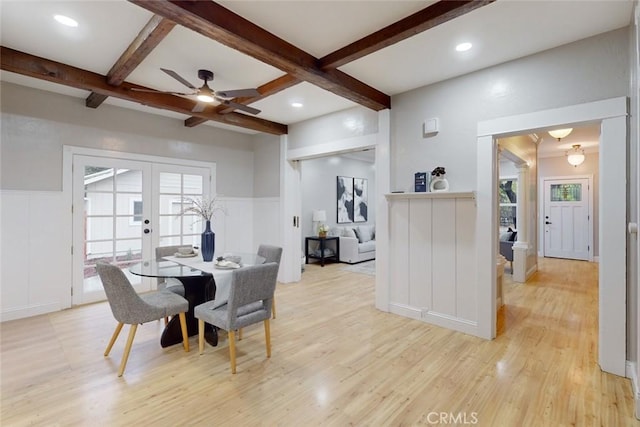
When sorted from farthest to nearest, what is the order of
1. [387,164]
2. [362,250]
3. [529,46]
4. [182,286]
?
[362,250]
[387,164]
[182,286]
[529,46]

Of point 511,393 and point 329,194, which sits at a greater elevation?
point 329,194

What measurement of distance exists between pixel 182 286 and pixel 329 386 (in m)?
1.82

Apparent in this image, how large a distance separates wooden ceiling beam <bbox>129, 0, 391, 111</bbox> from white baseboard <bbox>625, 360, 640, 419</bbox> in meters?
3.20

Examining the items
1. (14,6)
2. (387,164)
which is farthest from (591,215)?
(14,6)

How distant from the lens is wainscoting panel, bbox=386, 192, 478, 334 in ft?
10.5

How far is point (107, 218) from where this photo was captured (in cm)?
429

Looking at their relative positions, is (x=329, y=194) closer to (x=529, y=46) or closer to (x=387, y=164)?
(x=387, y=164)

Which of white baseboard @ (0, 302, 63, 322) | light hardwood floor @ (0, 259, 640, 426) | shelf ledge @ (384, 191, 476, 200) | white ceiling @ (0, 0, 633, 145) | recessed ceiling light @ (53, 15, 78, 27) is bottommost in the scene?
light hardwood floor @ (0, 259, 640, 426)

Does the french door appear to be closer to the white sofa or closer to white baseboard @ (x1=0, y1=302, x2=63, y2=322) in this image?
white baseboard @ (x1=0, y1=302, x2=63, y2=322)

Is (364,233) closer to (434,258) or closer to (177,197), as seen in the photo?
(434,258)

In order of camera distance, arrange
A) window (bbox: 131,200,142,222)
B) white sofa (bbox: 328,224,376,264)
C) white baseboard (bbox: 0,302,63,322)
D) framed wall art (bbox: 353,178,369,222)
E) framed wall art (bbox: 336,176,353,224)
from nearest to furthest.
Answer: white baseboard (bbox: 0,302,63,322) < window (bbox: 131,200,142,222) < white sofa (bbox: 328,224,376,264) < framed wall art (bbox: 336,176,353,224) < framed wall art (bbox: 353,178,369,222)

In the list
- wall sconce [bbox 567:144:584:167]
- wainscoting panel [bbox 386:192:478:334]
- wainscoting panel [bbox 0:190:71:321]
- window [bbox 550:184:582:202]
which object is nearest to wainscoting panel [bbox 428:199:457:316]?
wainscoting panel [bbox 386:192:478:334]

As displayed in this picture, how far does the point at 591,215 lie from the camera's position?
24.6 ft

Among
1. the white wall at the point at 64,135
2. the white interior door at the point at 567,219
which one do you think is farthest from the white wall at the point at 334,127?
the white interior door at the point at 567,219
